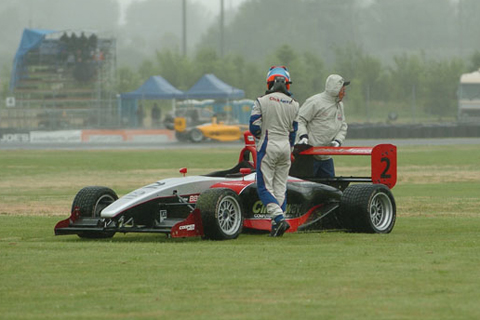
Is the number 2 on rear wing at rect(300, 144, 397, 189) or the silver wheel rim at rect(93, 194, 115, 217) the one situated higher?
the number 2 on rear wing at rect(300, 144, 397, 189)

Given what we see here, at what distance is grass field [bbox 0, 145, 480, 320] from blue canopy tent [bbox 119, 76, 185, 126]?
41262mm

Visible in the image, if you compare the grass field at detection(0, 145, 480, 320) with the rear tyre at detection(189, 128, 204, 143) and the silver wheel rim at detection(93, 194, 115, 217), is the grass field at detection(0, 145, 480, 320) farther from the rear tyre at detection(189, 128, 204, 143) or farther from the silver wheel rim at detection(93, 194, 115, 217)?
the rear tyre at detection(189, 128, 204, 143)

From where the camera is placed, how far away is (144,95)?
55.4m

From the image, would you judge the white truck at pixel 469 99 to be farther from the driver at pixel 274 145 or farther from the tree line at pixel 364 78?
the driver at pixel 274 145

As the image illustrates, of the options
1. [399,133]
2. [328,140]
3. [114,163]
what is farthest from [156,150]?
[328,140]

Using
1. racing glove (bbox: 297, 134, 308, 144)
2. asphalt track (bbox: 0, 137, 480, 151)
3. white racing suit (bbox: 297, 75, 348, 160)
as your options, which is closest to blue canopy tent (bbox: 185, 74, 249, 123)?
asphalt track (bbox: 0, 137, 480, 151)

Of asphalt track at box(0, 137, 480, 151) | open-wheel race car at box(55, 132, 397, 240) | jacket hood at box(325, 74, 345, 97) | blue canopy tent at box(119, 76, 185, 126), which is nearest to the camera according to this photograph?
open-wheel race car at box(55, 132, 397, 240)

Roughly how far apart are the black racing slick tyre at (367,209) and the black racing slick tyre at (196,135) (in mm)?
37299

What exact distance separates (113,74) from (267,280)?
5202 centimetres

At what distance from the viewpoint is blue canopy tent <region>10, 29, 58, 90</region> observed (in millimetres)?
54750

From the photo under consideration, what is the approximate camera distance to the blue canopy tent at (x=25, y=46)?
54750 mm

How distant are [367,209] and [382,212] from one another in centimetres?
54

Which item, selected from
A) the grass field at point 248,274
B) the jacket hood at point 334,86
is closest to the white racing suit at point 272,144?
the grass field at point 248,274

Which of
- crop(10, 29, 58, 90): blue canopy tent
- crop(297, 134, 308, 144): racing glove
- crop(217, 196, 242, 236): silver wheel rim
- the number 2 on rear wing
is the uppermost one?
crop(10, 29, 58, 90): blue canopy tent
